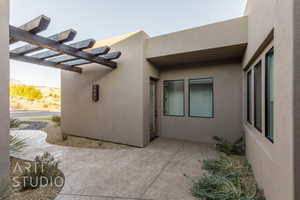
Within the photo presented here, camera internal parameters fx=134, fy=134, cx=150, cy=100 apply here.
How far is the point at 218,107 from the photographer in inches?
187

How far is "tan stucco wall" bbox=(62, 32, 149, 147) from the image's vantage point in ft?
15.1

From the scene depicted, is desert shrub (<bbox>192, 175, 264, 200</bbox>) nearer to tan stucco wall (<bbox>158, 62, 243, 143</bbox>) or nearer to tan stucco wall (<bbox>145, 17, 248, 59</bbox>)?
tan stucco wall (<bbox>158, 62, 243, 143</bbox>)

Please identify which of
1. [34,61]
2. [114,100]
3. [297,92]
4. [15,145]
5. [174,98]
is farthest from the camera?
[174,98]

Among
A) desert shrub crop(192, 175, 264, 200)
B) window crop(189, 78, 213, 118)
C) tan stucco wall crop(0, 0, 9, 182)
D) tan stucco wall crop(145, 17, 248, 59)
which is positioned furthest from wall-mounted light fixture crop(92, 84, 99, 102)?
desert shrub crop(192, 175, 264, 200)

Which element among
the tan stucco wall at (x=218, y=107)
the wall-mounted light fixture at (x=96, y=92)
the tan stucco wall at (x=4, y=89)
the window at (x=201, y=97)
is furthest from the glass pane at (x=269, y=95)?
the wall-mounted light fixture at (x=96, y=92)

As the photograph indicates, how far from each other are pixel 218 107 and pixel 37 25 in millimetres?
5392

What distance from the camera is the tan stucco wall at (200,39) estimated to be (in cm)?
352

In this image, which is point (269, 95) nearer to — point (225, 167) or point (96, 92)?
point (225, 167)

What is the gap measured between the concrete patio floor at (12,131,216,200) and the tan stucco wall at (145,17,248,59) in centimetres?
310

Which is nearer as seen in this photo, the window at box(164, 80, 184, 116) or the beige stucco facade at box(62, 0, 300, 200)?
the beige stucco facade at box(62, 0, 300, 200)

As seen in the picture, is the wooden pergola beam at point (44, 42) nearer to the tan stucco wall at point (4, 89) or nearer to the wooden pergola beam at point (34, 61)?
the tan stucco wall at point (4, 89)

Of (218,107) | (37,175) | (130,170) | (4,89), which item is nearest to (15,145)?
(37,175)

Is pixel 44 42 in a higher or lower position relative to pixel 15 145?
higher

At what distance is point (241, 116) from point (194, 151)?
196cm
